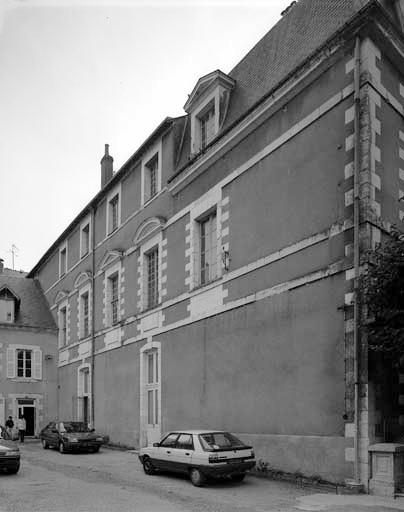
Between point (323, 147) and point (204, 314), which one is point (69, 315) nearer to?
point (204, 314)

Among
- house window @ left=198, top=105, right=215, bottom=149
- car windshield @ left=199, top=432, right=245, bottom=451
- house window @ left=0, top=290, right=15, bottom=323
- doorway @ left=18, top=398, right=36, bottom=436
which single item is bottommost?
doorway @ left=18, top=398, right=36, bottom=436

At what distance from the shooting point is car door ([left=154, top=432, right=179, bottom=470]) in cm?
1448

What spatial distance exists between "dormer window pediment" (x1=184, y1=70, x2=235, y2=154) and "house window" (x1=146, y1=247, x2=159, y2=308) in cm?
462

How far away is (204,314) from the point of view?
1822 centimetres

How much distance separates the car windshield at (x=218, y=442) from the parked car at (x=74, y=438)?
9.50m

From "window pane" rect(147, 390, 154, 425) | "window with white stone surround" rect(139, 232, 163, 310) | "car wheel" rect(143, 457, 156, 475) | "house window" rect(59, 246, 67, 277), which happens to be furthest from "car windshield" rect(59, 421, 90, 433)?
"house window" rect(59, 246, 67, 277)

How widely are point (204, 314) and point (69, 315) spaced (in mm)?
15556

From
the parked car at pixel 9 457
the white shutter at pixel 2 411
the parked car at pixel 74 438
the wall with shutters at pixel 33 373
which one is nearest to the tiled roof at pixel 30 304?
the wall with shutters at pixel 33 373

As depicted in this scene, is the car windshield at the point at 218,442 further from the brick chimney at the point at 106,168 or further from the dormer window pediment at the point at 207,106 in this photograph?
the brick chimney at the point at 106,168

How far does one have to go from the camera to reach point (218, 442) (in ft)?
44.7

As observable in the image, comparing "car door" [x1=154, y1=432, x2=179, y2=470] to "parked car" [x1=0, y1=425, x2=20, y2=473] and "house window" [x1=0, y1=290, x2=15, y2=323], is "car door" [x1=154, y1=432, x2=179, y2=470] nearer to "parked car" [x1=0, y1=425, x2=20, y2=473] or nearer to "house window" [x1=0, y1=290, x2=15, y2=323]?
"parked car" [x1=0, y1=425, x2=20, y2=473]

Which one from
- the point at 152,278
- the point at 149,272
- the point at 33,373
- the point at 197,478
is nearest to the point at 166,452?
the point at 197,478

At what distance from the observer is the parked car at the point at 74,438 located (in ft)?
72.0

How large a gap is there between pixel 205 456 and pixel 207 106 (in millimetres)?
11302
